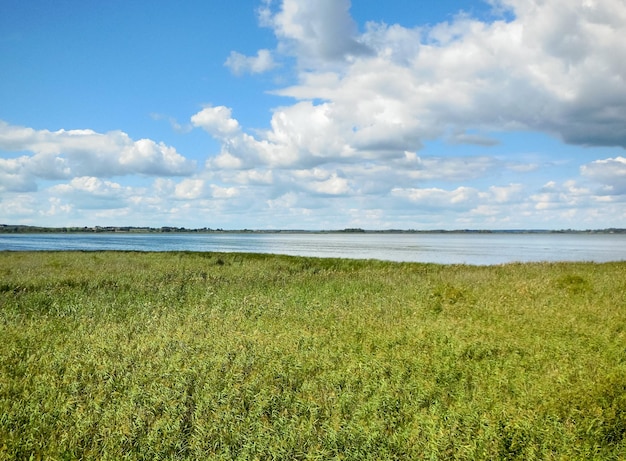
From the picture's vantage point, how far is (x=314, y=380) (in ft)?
31.0

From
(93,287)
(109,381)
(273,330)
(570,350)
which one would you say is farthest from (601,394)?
(93,287)

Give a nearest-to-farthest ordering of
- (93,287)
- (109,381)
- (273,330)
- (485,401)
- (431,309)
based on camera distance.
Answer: (485,401), (109,381), (273,330), (431,309), (93,287)

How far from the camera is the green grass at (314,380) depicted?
7.11 m

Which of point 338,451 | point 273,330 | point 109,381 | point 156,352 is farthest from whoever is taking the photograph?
point 273,330

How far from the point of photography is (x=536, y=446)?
277 inches

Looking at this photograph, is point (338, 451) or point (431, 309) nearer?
point (338, 451)

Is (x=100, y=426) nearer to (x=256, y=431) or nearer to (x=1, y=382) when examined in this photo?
(x=256, y=431)

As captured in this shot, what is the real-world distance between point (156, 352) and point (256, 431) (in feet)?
15.6

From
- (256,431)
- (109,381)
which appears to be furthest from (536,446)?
(109,381)

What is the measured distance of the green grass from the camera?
7109 mm

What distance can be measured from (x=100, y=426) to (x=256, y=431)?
2465 mm

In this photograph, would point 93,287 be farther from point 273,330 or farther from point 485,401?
point 485,401

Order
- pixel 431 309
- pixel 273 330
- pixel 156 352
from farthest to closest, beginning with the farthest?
pixel 431 309, pixel 273 330, pixel 156 352

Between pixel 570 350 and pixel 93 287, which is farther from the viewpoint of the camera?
pixel 93 287
